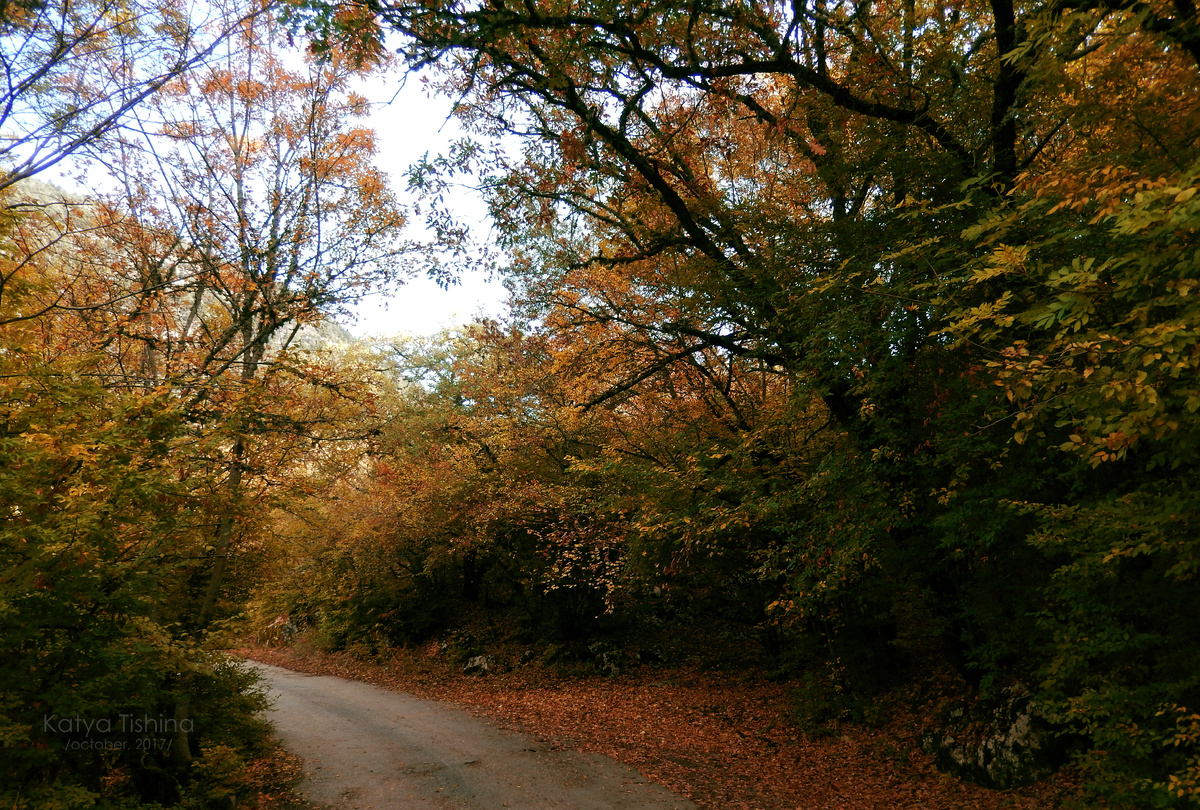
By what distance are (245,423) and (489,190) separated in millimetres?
4627

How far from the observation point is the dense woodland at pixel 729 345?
14.9 ft

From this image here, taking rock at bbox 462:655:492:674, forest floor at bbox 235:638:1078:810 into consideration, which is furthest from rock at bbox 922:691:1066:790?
rock at bbox 462:655:492:674

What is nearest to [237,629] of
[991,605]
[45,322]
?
[45,322]

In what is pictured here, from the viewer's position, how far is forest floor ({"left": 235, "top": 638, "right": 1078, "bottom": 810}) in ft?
24.7

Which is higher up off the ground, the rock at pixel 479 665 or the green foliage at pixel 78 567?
the green foliage at pixel 78 567

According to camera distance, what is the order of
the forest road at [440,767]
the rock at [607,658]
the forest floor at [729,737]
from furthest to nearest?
the rock at [607,658] → the forest road at [440,767] → the forest floor at [729,737]

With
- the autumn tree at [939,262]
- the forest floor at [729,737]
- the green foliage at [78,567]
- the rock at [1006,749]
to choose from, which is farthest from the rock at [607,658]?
the green foliage at [78,567]

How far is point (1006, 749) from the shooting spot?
7.29 metres

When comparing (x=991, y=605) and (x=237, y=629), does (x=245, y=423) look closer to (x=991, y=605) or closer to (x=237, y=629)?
(x=237, y=629)

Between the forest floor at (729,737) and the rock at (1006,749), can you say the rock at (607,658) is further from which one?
the rock at (1006,749)

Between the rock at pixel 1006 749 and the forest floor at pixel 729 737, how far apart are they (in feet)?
0.52

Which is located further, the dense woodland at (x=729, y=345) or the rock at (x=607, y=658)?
the rock at (x=607, y=658)

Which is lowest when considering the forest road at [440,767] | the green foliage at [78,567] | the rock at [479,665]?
the forest road at [440,767]

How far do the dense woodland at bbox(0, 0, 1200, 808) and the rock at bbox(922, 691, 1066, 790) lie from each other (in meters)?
0.31
